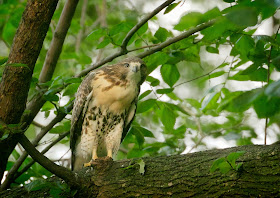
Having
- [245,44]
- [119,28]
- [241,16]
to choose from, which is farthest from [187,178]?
[241,16]

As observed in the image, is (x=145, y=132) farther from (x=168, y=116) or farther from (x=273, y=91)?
(x=273, y=91)

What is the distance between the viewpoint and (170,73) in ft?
13.4

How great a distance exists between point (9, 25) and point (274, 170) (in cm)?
417

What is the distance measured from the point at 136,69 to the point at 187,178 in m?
1.59

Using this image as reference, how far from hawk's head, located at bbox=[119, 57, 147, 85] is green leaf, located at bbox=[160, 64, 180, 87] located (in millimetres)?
239

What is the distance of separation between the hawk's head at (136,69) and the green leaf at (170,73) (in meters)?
0.24

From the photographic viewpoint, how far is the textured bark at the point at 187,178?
2713 mm

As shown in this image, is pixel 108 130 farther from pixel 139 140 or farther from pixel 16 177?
pixel 16 177

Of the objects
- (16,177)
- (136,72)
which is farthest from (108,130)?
(16,177)

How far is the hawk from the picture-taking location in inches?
168

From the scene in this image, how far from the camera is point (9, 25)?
5.27 metres

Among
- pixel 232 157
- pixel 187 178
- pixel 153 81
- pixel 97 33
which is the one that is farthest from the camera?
pixel 153 81

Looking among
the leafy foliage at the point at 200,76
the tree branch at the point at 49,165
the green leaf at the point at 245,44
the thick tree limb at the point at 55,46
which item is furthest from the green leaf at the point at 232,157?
the thick tree limb at the point at 55,46

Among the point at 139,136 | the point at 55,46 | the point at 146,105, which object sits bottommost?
the point at 139,136
